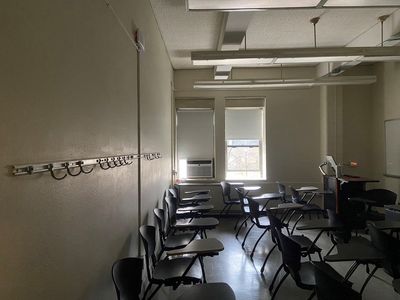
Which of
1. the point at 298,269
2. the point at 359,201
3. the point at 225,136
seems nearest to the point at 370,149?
the point at 359,201

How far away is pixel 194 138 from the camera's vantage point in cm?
732

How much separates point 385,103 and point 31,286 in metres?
7.08

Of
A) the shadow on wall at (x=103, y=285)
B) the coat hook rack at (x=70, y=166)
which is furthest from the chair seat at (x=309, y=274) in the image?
the coat hook rack at (x=70, y=166)

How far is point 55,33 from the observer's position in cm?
128

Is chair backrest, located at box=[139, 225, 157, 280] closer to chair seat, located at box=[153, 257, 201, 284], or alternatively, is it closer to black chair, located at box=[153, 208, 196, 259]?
chair seat, located at box=[153, 257, 201, 284]

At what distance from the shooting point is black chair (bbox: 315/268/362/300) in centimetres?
150

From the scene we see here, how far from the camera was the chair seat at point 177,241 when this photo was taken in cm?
335

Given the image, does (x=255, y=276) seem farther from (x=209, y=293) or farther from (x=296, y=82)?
(x=296, y=82)

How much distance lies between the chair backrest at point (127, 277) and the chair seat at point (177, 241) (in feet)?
4.51

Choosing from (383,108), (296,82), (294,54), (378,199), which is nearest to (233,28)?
(294,54)

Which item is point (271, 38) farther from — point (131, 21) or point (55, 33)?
point (55, 33)

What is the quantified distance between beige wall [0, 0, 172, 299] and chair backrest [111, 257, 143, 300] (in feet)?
0.34

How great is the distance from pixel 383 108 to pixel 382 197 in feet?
7.34

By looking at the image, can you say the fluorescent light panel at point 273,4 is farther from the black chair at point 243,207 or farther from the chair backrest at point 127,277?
the black chair at point 243,207
